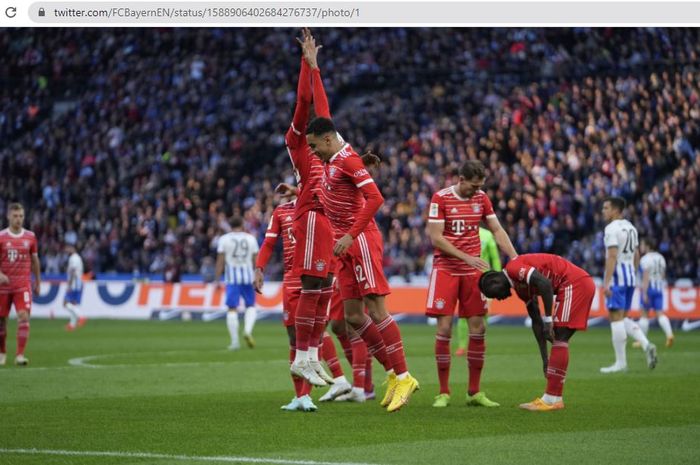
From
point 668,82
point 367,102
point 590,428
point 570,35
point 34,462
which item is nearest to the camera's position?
point 34,462

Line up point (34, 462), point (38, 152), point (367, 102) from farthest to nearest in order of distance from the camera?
point (38, 152) → point (367, 102) → point (34, 462)

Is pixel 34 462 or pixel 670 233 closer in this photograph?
pixel 34 462

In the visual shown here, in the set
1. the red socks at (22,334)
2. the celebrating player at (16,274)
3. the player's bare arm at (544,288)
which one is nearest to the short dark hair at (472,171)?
the player's bare arm at (544,288)

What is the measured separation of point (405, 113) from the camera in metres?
41.2

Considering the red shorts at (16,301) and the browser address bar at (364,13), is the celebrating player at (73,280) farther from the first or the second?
the browser address bar at (364,13)

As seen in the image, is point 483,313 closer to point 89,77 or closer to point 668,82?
point 668,82

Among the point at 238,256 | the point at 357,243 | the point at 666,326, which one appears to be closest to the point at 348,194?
the point at 357,243

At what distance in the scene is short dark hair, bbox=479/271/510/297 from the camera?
36.9 ft

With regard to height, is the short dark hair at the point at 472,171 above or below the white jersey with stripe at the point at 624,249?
above

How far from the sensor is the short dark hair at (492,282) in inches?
443

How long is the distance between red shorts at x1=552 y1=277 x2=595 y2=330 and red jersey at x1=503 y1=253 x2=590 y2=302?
0.20ft

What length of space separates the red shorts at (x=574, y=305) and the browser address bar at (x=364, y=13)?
280cm

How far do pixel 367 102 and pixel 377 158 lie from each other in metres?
30.6

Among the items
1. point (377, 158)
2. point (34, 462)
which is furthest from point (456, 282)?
point (34, 462)
